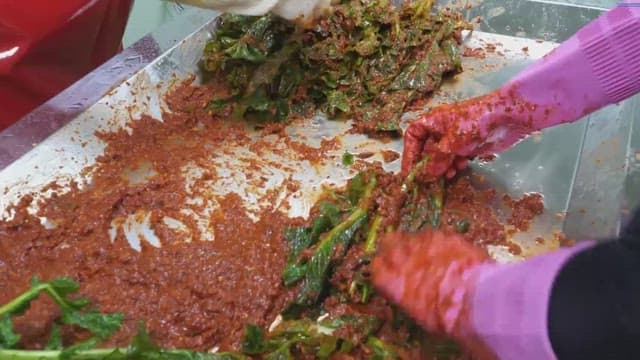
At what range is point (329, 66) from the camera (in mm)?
2176

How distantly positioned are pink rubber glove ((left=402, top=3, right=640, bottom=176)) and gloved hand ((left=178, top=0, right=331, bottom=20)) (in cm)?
44

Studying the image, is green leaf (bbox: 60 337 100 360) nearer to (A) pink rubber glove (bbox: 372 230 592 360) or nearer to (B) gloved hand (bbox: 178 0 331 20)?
(A) pink rubber glove (bbox: 372 230 592 360)

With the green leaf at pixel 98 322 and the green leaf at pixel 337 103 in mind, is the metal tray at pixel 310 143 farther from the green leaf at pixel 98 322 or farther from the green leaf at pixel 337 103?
the green leaf at pixel 98 322

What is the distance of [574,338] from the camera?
0.94 meters

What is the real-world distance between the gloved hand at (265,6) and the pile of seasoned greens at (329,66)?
19 centimetres

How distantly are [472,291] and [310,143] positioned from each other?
3.24ft

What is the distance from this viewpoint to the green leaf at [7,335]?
129 cm

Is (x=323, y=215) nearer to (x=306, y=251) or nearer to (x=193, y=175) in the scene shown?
(x=306, y=251)

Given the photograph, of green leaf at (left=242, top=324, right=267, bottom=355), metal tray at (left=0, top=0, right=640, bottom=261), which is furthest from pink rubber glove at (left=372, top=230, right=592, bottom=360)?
metal tray at (left=0, top=0, right=640, bottom=261)

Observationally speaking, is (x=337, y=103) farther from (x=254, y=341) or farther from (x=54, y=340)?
(x=54, y=340)

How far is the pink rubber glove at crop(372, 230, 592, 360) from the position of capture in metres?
1.01

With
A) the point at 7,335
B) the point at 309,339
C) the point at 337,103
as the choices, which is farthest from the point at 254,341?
the point at 337,103

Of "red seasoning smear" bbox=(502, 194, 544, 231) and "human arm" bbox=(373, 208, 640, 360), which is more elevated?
"human arm" bbox=(373, 208, 640, 360)

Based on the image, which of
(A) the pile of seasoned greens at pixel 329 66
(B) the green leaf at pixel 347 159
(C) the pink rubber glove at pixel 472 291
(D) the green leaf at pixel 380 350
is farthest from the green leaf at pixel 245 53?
(D) the green leaf at pixel 380 350
